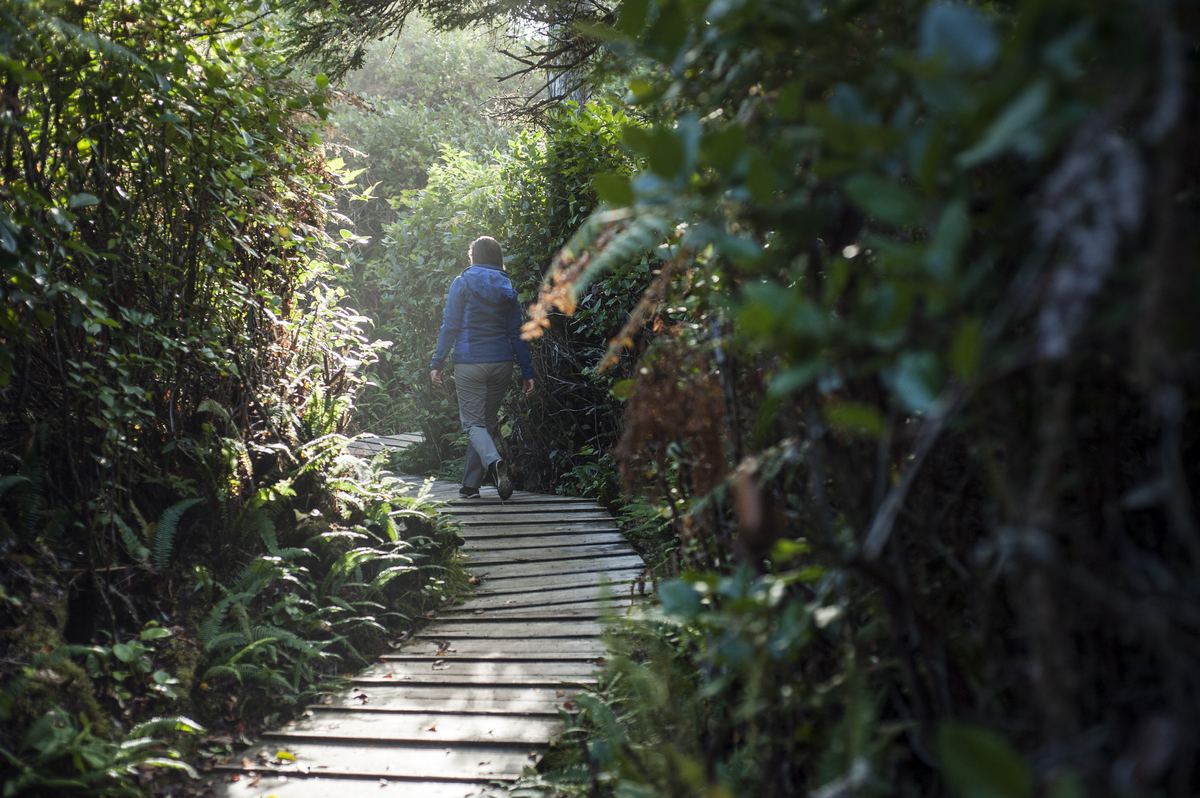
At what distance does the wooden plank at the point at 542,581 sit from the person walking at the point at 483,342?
68.0 inches

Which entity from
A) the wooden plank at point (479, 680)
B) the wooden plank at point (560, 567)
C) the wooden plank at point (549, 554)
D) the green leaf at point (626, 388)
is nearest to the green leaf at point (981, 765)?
the green leaf at point (626, 388)

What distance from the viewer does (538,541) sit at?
18.3ft

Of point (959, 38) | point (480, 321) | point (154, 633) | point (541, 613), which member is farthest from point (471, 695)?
point (480, 321)

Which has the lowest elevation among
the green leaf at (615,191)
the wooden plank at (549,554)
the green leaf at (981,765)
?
the wooden plank at (549,554)

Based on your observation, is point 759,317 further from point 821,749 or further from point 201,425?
point 201,425

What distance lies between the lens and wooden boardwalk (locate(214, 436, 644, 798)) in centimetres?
274

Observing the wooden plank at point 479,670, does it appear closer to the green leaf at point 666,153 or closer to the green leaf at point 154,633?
the green leaf at point 154,633

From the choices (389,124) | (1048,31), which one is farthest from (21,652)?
(389,124)

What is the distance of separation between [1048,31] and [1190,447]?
922 mm

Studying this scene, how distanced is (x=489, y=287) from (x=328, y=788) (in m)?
4.58

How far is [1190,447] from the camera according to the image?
122 centimetres

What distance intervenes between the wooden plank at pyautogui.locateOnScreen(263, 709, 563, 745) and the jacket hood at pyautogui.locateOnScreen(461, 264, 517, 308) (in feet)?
13.2

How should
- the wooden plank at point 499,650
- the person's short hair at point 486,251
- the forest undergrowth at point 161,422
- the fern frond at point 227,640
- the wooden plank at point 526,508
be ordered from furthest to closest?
the person's short hair at point 486,251 → the wooden plank at point 526,508 → the wooden plank at point 499,650 → the fern frond at point 227,640 → the forest undergrowth at point 161,422

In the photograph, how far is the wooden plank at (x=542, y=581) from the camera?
15.5 feet
